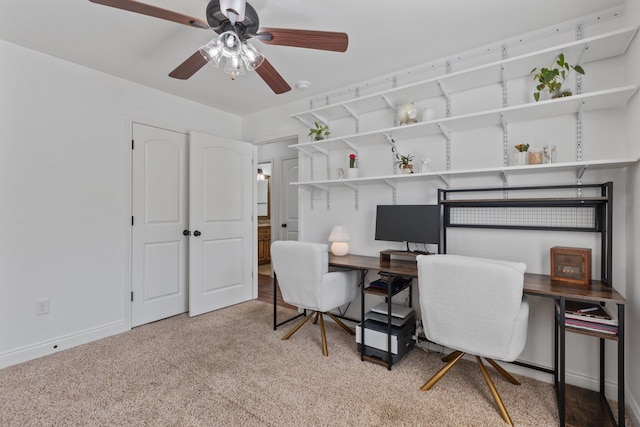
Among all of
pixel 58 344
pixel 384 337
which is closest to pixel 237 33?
pixel 384 337

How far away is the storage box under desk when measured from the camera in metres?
2.24

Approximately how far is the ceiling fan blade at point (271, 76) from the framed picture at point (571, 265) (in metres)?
2.05

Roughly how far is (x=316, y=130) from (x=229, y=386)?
2.29 meters

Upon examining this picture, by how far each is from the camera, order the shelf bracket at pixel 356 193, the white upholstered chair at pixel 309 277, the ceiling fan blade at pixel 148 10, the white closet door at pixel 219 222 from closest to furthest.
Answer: the ceiling fan blade at pixel 148 10
the white upholstered chair at pixel 309 277
the shelf bracket at pixel 356 193
the white closet door at pixel 219 222

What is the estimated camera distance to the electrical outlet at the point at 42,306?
2.43 meters

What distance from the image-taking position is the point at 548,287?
1.75 metres

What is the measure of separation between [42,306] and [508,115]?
12.4 feet

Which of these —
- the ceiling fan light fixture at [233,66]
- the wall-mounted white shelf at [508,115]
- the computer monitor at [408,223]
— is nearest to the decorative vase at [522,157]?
the wall-mounted white shelf at [508,115]

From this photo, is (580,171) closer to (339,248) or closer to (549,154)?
(549,154)

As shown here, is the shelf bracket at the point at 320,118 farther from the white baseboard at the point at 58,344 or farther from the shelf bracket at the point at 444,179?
the white baseboard at the point at 58,344

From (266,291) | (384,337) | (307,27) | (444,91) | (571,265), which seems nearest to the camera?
(571,265)

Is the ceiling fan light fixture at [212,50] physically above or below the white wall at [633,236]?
above

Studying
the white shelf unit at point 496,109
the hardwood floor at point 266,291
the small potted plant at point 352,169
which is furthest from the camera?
the hardwood floor at point 266,291

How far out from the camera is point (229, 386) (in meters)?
2.01
